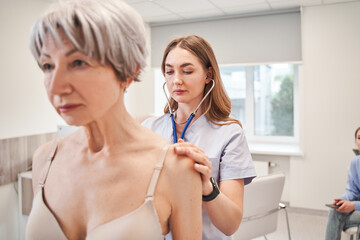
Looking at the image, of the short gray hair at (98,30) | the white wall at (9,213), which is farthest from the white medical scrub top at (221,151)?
the white wall at (9,213)

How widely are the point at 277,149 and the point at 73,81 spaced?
3867 millimetres

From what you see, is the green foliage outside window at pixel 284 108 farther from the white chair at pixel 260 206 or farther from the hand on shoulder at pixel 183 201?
the hand on shoulder at pixel 183 201

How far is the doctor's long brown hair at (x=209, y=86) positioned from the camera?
124 centimetres

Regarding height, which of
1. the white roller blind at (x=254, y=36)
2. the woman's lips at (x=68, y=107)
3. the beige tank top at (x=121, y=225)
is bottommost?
the beige tank top at (x=121, y=225)

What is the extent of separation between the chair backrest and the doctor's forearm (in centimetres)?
91

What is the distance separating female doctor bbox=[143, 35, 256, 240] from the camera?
1.13 metres

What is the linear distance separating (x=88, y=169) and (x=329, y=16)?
3758mm

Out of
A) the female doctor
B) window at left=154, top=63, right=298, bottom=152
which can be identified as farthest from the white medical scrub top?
window at left=154, top=63, right=298, bottom=152

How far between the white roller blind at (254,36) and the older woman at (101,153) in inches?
143

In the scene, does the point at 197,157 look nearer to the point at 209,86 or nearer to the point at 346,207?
the point at 209,86

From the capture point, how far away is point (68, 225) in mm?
726

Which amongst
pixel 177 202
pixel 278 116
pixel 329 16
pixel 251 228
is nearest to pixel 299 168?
pixel 278 116

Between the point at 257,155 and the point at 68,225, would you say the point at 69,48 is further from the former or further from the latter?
the point at 257,155

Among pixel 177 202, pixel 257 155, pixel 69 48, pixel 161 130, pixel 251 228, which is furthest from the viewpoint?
pixel 257 155
